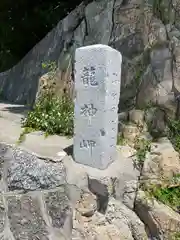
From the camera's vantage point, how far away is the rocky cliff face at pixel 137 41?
5.17m

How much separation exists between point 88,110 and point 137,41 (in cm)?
213

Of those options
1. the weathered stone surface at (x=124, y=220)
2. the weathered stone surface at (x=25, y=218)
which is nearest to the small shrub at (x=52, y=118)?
the weathered stone surface at (x=124, y=220)

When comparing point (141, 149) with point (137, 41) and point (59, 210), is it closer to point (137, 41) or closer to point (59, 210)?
point (59, 210)

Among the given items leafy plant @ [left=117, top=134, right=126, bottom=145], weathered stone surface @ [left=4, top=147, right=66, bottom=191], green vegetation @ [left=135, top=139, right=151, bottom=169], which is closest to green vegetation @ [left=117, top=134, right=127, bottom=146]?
leafy plant @ [left=117, top=134, right=126, bottom=145]

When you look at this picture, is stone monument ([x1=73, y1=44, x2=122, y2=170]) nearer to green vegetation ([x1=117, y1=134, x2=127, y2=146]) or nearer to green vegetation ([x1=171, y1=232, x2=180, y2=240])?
green vegetation ([x1=117, y1=134, x2=127, y2=146])

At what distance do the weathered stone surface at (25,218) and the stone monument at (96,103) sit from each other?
2.34ft

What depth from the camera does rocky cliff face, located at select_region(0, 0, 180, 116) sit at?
17.0 feet

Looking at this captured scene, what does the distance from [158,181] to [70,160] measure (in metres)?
1.02

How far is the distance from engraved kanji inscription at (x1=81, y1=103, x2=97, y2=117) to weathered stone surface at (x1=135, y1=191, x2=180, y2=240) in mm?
1069

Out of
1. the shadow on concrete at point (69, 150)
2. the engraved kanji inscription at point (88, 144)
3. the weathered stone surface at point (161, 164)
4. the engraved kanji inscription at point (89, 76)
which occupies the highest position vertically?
the engraved kanji inscription at point (89, 76)

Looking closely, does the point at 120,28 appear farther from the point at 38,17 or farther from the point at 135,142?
the point at 38,17

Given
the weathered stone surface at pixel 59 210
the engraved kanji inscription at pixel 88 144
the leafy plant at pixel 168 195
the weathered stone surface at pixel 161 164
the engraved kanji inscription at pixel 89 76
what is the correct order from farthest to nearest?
the weathered stone surface at pixel 161 164 → the leafy plant at pixel 168 195 → the engraved kanji inscription at pixel 88 144 → the engraved kanji inscription at pixel 89 76 → the weathered stone surface at pixel 59 210

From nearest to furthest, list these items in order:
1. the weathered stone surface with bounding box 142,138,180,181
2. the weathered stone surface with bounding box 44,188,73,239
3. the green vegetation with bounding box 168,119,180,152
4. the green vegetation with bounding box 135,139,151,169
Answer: the weathered stone surface with bounding box 44,188,73,239 → the weathered stone surface with bounding box 142,138,180,181 → the green vegetation with bounding box 135,139,151,169 → the green vegetation with bounding box 168,119,180,152

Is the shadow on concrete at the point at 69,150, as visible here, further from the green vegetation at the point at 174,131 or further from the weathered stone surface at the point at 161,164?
the green vegetation at the point at 174,131
